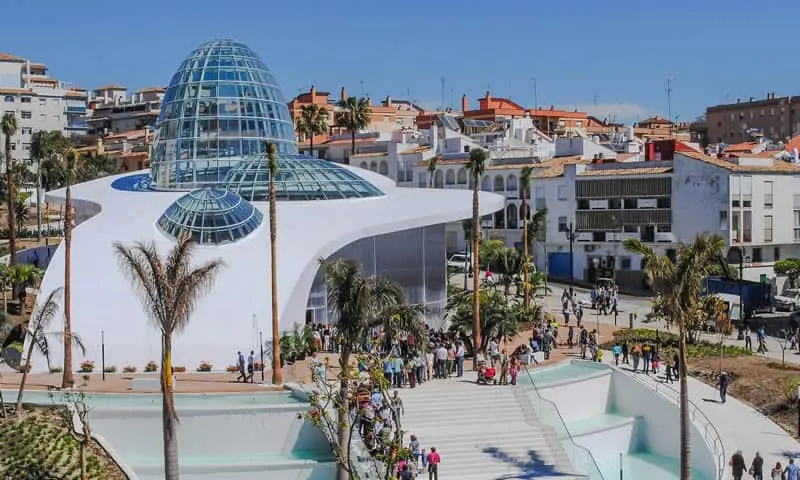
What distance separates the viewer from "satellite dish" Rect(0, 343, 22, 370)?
36031 millimetres

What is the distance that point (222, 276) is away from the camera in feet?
124

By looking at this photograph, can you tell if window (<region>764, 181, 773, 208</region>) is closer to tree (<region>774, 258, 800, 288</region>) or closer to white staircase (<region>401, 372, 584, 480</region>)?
tree (<region>774, 258, 800, 288</region>)

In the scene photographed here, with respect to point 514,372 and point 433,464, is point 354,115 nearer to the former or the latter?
point 514,372

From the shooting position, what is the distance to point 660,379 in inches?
1425

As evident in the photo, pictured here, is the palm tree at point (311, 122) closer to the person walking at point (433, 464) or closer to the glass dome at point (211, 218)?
the glass dome at point (211, 218)

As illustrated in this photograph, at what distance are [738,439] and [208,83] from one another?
32284mm

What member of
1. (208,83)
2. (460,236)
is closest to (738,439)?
(208,83)

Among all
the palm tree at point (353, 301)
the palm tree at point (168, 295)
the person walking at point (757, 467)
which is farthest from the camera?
the person walking at point (757, 467)

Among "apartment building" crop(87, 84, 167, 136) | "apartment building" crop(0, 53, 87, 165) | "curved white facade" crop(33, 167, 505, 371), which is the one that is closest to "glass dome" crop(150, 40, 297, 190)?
"curved white facade" crop(33, 167, 505, 371)

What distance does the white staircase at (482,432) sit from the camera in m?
28.0

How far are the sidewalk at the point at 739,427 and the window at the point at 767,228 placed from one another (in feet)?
90.4

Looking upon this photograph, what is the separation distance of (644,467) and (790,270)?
99.4ft

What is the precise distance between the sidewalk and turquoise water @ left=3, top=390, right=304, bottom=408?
12.1 metres

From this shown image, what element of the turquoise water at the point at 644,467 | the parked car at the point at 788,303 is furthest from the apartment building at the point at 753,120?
the turquoise water at the point at 644,467
